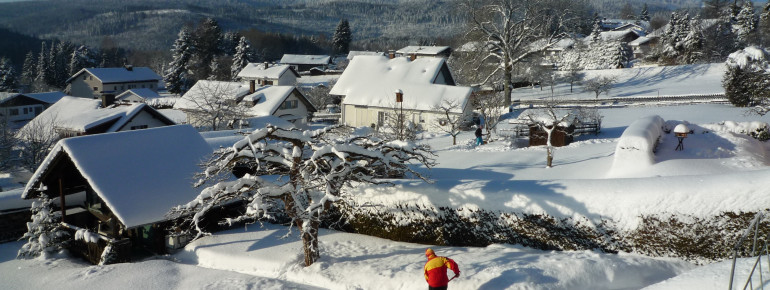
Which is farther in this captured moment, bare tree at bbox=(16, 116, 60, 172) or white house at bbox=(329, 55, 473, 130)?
white house at bbox=(329, 55, 473, 130)

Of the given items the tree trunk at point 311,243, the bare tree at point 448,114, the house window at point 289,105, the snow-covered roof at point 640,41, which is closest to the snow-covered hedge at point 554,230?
the tree trunk at point 311,243

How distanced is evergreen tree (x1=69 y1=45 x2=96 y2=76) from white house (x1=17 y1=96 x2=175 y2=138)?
55.8m

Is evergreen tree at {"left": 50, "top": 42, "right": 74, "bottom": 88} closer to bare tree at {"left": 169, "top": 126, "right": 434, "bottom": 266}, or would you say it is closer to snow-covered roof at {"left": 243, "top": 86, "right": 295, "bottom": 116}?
snow-covered roof at {"left": 243, "top": 86, "right": 295, "bottom": 116}

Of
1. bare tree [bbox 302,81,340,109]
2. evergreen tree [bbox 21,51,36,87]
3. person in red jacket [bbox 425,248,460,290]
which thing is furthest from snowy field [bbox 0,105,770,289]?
evergreen tree [bbox 21,51,36,87]

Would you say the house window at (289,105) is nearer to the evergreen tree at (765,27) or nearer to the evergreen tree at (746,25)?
the evergreen tree at (765,27)

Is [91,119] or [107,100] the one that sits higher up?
[107,100]

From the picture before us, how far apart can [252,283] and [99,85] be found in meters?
73.2

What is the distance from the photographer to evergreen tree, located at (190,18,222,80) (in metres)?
79.6

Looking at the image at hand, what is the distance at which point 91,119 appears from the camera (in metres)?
35.2

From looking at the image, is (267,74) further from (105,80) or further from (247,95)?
(247,95)

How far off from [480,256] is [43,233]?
1135 centimetres

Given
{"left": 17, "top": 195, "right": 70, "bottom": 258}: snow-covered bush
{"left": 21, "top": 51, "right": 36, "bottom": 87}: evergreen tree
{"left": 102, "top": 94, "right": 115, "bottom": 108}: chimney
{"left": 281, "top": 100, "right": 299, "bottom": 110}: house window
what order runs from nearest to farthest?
{"left": 17, "top": 195, "right": 70, "bottom": 258}: snow-covered bush, {"left": 102, "top": 94, "right": 115, "bottom": 108}: chimney, {"left": 281, "top": 100, "right": 299, "bottom": 110}: house window, {"left": 21, "top": 51, "right": 36, "bottom": 87}: evergreen tree

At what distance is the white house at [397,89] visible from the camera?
38750mm

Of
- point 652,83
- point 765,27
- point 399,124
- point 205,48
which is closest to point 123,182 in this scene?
point 399,124
